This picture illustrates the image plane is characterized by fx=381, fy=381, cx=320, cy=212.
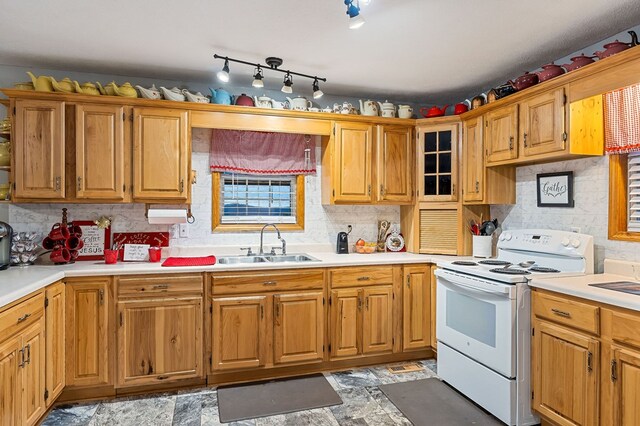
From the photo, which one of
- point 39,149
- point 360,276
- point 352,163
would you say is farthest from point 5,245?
point 352,163

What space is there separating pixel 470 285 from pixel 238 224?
2072mm

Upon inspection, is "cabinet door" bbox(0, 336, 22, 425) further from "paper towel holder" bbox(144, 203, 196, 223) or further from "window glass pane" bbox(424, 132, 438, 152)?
"window glass pane" bbox(424, 132, 438, 152)

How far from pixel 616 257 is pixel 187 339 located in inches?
117

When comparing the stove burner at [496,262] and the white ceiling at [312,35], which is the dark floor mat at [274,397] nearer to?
the stove burner at [496,262]

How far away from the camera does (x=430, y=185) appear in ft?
11.9

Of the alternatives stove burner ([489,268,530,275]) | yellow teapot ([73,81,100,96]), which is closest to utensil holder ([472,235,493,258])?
stove burner ([489,268,530,275])

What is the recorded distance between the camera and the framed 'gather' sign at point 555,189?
9.20ft

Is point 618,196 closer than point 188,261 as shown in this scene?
Yes

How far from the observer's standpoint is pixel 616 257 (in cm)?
247

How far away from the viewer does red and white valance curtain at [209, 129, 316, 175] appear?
346 centimetres

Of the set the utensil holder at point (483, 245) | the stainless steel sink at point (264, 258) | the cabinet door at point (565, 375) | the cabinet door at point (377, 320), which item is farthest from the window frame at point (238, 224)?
the cabinet door at point (565, 375)

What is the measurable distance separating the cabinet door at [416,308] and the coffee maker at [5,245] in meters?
2.97

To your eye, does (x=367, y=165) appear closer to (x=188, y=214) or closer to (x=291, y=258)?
(x=291, y=258)

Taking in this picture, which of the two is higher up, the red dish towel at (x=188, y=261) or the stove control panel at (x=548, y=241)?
the stove control panel at (x=548, y=241)
